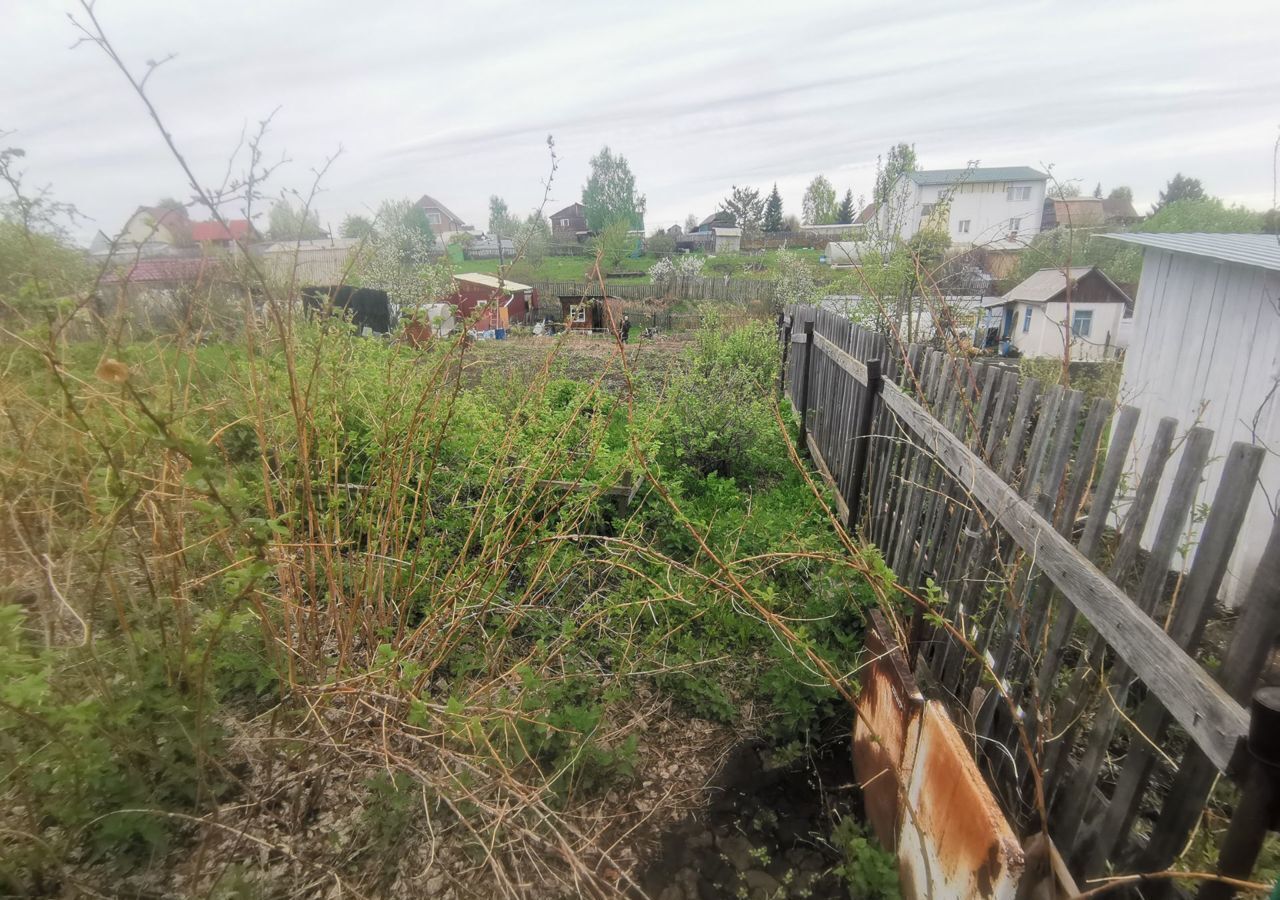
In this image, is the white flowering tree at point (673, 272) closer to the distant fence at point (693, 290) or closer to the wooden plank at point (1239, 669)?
the distant fence at point (693, 290)

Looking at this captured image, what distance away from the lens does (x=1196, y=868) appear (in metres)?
1.44

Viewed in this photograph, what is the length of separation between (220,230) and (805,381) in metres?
5.68

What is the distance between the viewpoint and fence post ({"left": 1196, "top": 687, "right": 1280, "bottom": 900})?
975 millimetres

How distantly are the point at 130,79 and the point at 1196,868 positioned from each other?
3259 millimetres

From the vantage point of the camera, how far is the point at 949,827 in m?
1.62

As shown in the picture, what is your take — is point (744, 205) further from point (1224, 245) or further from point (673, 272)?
point (1224, 245)

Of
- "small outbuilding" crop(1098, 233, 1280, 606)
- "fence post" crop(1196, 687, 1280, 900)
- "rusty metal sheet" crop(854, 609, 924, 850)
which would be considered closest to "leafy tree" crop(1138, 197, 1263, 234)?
"small outbuilding" crop(1098, 233, 1280, 606)

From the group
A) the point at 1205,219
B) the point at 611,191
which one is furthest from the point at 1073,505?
the point at 611,191

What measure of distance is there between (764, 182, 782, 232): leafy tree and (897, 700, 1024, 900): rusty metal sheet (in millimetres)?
64967

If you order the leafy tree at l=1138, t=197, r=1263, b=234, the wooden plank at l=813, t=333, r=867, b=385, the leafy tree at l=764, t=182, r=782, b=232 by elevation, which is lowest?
the wooden plank at l=813, t=333, r=867, b=385

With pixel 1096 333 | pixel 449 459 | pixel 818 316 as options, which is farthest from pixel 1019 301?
pixel 449 459

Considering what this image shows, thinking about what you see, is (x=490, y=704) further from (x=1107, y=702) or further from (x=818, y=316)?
(x=818, y=316)

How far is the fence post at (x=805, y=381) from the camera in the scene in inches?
247

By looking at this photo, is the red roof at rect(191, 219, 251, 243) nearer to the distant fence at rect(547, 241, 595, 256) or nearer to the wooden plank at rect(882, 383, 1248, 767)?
the wooden plank at rect(882, 383, 1248, 767)
